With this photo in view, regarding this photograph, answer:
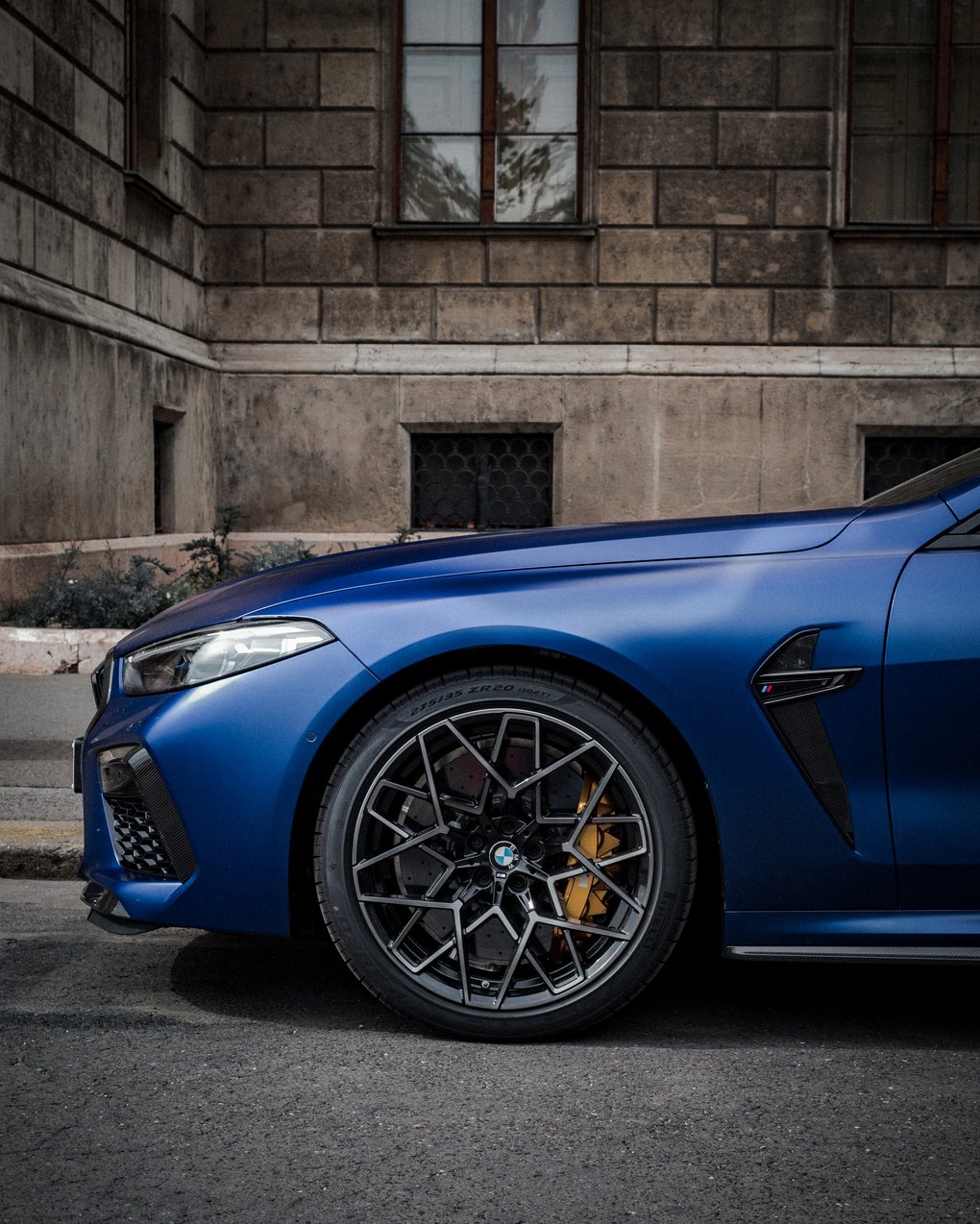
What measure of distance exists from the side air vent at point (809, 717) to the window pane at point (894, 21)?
1146cm

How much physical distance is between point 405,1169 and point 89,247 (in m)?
9.33

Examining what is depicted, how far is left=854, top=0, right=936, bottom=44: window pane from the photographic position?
41.1ft

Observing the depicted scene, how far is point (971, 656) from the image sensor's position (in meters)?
2.75

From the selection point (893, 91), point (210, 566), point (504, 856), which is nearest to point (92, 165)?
point (210, 566)

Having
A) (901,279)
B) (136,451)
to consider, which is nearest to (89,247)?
(136,451)

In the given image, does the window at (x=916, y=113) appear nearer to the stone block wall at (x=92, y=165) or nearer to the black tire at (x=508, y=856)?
the stone block wall at (x=92, y=165)

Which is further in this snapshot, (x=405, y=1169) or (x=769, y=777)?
(x=769, y=777)

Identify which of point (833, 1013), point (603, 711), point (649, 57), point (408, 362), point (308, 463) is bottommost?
point (833, 1013)

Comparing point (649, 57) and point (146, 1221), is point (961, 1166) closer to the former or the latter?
point (146, 1221)

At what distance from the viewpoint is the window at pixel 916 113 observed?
1259cm

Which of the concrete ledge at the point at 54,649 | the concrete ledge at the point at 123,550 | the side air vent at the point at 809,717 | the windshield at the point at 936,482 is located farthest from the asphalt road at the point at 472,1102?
the concrete ledge at the point at 54,649

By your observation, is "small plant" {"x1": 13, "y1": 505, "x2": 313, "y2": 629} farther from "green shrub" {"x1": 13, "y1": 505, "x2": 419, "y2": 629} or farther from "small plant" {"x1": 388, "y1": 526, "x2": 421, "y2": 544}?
"small plant" {"x1": 388, "y1": 526, "x2": 421, "y2": 544}

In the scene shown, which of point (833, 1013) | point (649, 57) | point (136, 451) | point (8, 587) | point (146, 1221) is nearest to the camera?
point (146, 1221)

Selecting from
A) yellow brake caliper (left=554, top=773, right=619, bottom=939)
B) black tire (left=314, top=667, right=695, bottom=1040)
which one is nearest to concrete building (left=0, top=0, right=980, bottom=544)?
black tire (left=314, top=667, right=695, bottom=1040)
